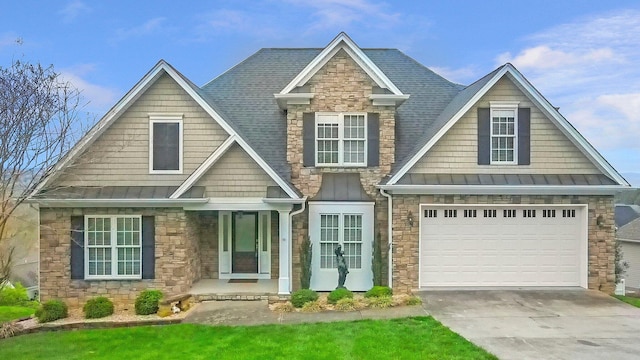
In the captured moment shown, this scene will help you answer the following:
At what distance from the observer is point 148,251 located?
13148mm

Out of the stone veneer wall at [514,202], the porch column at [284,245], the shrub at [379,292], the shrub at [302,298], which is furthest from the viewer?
the stone veneer wall at [514,202]

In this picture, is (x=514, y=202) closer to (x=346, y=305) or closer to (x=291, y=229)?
(x=346, y=305)

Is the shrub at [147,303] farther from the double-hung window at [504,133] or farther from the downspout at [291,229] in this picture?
the double-hung window at [504,133]

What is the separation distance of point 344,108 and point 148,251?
277 inches

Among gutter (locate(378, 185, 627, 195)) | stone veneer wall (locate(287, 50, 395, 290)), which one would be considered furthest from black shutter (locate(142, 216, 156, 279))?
gutter (locate(378, 185, 627, 195))

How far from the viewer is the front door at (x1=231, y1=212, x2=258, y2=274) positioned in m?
15.4

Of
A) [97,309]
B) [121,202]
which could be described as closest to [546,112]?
[121,202]

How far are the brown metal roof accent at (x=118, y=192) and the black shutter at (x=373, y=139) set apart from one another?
512 cm

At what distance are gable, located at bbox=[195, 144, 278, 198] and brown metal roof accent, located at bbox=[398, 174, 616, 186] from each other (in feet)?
13.1

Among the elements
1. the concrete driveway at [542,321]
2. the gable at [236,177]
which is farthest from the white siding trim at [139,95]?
the concrete driveway at [542,321]

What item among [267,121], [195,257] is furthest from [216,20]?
[195,257]

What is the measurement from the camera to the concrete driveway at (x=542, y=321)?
8750 millimetres

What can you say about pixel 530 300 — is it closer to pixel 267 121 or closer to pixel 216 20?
pixel 267 121

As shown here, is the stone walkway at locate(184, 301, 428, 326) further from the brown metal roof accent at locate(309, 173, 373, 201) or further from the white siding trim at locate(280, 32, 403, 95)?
the white siding trim at locate(280, 32, 403, 95)
